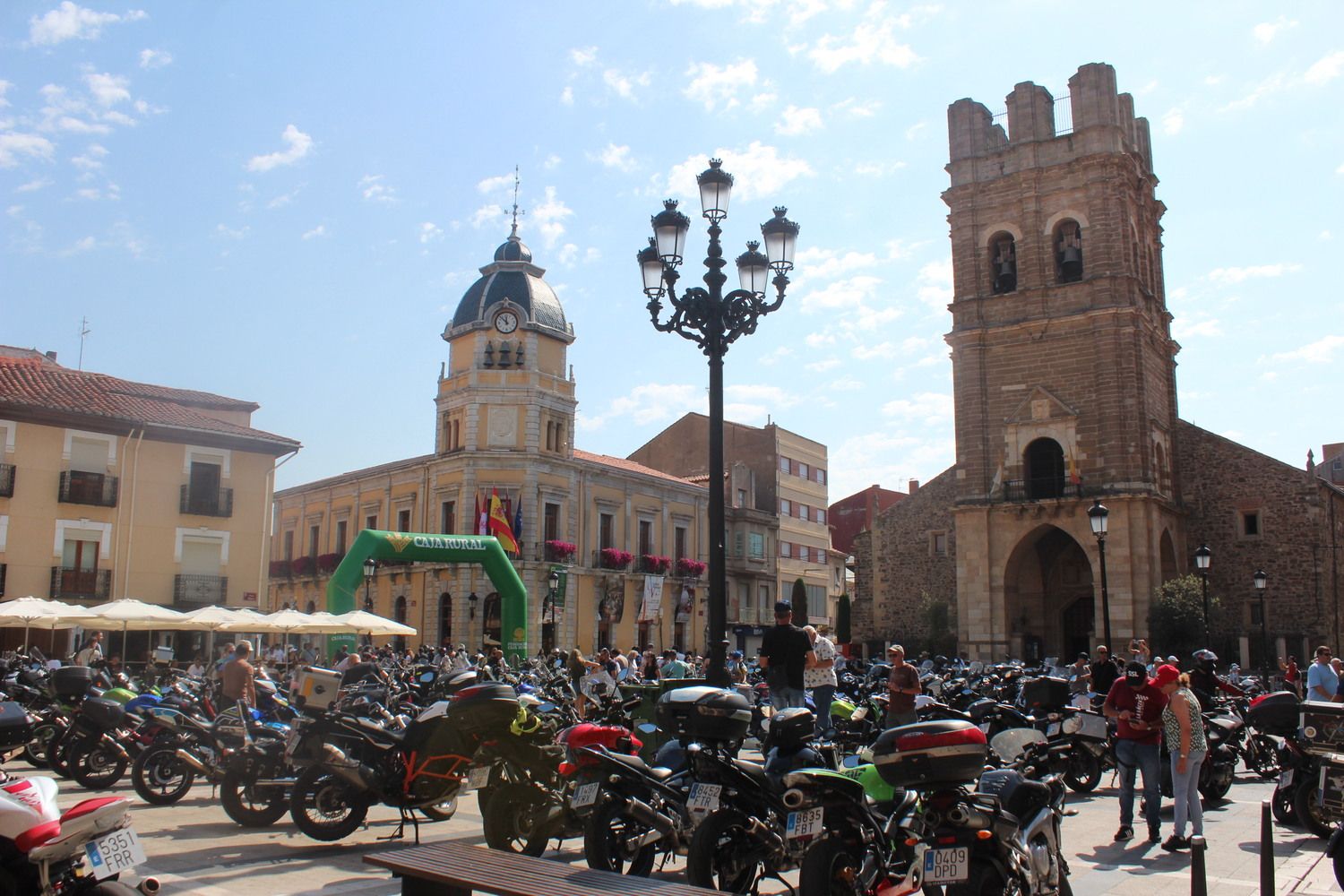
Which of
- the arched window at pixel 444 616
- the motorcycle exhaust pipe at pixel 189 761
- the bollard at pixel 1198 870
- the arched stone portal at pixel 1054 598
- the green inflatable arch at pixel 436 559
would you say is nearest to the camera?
the bollard at pixel 1198 870

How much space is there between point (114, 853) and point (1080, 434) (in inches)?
1264

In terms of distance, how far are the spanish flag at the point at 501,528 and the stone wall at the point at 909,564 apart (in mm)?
13029

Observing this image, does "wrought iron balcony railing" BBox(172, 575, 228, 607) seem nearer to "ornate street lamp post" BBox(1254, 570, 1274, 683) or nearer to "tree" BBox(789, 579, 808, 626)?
"ornate street lamp post" BBox(1254, 570, 1274, 683)

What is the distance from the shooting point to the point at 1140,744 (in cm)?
838

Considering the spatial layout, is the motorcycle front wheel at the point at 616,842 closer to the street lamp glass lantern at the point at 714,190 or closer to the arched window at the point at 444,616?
the street lamp glass lantern at the point at 714,190

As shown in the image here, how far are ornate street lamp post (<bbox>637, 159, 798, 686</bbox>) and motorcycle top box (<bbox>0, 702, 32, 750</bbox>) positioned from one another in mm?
5652

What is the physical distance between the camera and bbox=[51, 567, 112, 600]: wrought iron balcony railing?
85.3 ft

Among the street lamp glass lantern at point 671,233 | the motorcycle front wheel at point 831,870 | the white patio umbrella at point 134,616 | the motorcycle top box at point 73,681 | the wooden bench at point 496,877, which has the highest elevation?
the street lamp glass lantern at point 671,233

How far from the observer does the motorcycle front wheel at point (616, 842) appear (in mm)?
6152

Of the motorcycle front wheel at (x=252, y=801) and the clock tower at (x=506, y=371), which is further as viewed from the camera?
the clock tower at (x=506, y=371)

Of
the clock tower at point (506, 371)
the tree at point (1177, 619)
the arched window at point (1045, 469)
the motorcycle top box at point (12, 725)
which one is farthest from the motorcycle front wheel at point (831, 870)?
the clock tower at point (506, 371)

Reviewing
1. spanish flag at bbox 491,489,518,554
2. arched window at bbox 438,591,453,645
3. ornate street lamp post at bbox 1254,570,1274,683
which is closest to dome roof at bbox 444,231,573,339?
spanish flag at bbox 491,489,518,554

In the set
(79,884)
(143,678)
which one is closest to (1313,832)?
(79,884)

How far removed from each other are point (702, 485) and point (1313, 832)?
4058 cm
